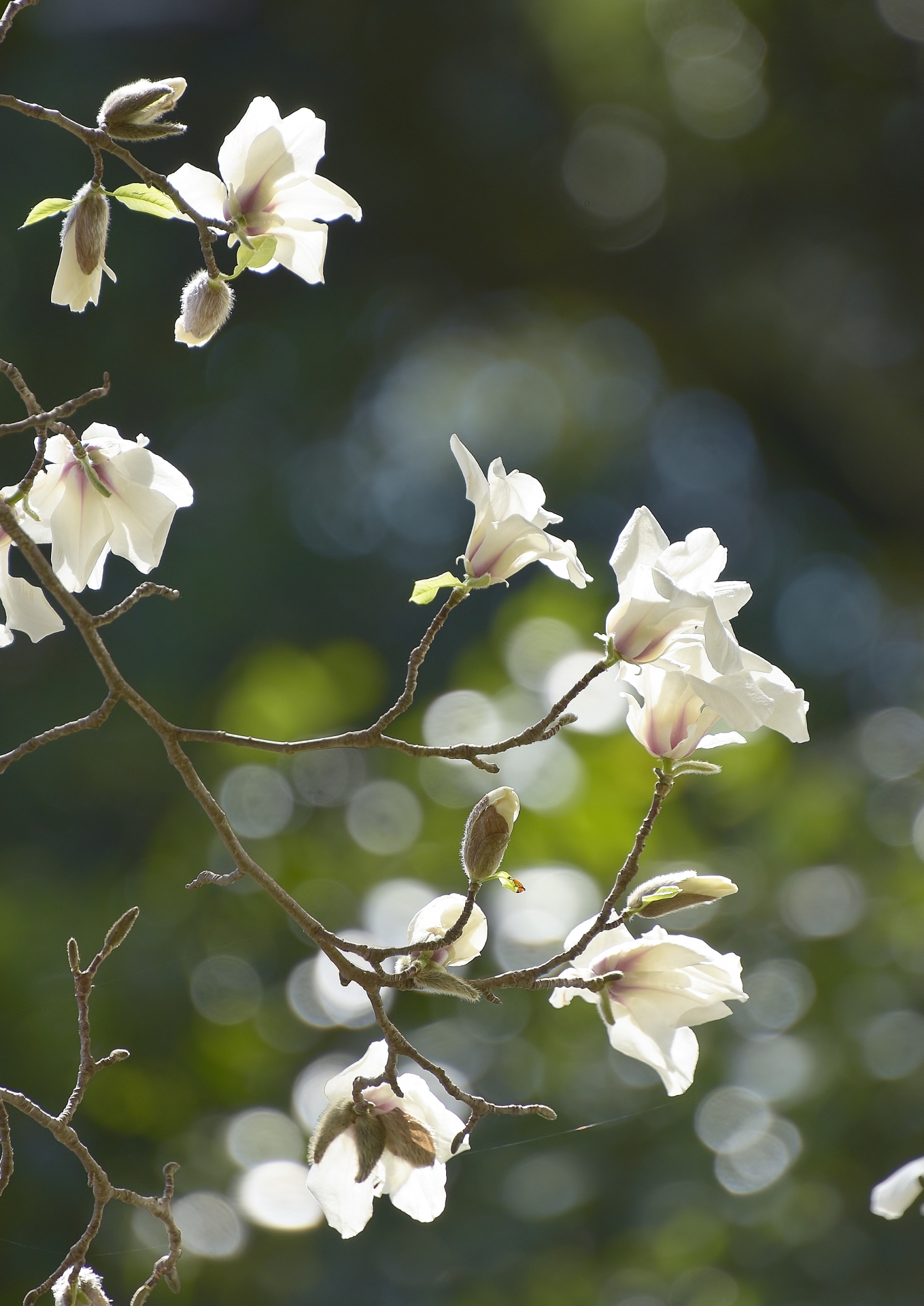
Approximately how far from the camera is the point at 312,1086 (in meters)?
1.38

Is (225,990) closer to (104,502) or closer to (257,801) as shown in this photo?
(257,801)

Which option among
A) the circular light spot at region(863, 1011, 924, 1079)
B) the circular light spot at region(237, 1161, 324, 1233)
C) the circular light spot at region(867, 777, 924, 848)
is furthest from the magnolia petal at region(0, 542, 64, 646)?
the circular light spot at region(867, 777, 924, 848)

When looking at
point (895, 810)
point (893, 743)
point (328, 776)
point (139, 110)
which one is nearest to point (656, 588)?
point (139, 110)

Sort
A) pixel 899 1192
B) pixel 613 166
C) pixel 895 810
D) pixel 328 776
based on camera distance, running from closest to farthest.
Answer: pixel 899 1192, pixel 328 776, pixel 895 810, pixel 613 166

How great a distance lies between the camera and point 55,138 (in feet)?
7.81

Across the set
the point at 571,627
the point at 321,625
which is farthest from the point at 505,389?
the point at 571,627

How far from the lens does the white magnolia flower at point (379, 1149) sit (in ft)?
1.45

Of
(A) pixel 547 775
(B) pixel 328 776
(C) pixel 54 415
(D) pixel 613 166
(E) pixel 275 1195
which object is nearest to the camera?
(C) pixel 54 415

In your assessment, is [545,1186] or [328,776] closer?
[545,1186]

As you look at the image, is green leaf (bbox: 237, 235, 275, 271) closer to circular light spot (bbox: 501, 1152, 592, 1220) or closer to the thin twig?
the thin twig

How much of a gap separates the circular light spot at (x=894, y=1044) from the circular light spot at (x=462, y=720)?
643mm

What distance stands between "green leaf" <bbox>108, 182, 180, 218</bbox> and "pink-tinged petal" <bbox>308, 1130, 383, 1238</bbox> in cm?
34

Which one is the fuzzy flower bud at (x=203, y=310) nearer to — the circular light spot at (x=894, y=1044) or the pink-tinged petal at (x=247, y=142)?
the pink-tinged petal at (x=247, y=142)

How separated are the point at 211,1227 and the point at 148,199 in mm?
1191
